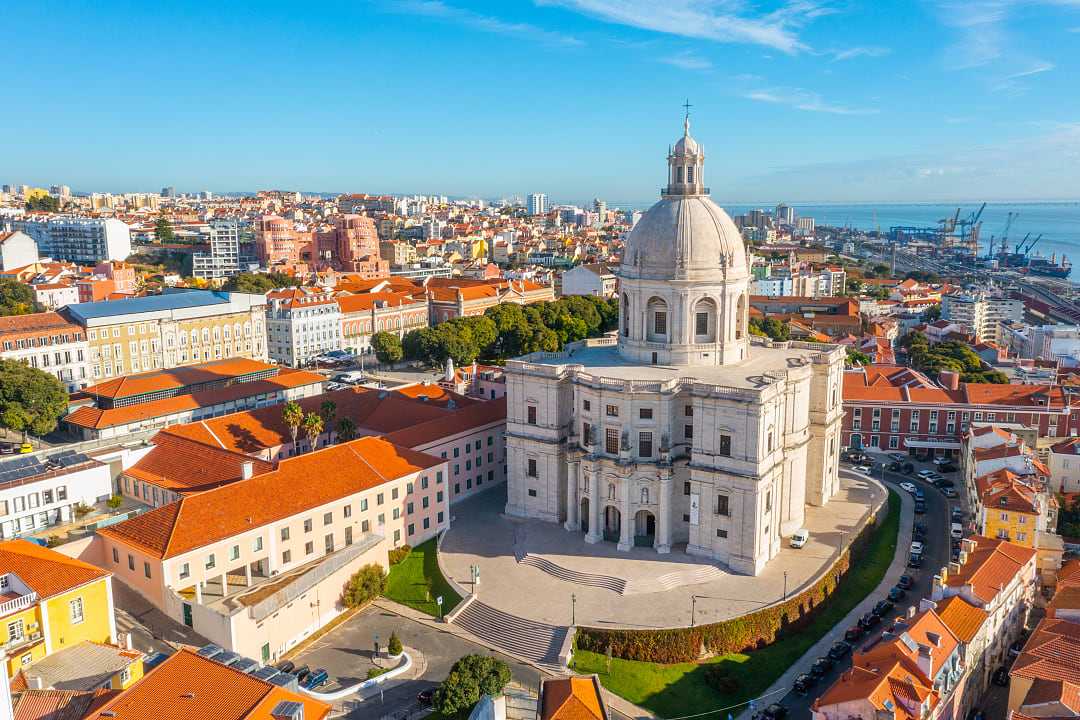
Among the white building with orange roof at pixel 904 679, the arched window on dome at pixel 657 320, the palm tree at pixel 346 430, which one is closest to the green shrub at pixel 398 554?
the palm tree at pixel 346 430

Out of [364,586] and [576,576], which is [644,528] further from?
[364,586]

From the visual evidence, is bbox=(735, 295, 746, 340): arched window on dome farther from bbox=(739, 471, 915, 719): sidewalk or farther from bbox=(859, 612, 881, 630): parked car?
bbox=(859, 612, 881, 630): parked car

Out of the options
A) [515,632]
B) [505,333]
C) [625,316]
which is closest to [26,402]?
[515,632]

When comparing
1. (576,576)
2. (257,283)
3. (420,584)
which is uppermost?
(257,283)

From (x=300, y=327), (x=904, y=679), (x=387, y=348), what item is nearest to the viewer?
(x=904, y=679)

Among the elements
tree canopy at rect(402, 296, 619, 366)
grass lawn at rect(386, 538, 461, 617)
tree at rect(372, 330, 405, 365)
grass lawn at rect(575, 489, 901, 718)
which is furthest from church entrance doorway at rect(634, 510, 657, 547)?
tree at rect(372, 330, 405, 365)

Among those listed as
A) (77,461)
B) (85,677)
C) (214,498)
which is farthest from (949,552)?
(77,461)
